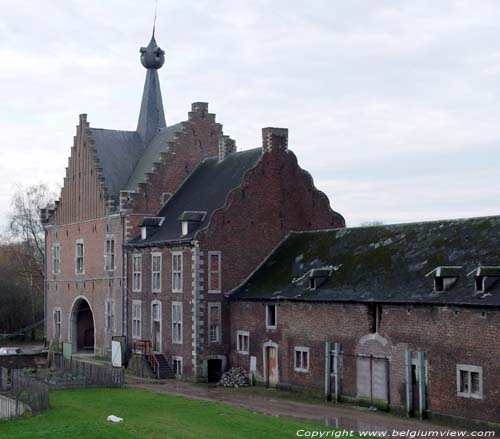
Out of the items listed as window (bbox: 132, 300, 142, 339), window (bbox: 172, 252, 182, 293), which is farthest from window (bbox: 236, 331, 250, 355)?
window (bbox: 132, 300, 142, 339)

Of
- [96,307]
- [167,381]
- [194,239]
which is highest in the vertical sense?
[194,239]

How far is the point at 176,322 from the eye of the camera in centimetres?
4928

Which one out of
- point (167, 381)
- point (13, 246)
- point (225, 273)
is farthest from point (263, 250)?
point (13, 246)

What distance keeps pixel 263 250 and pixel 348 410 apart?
14.3 metres

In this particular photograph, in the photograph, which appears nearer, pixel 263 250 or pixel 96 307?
pixel 263 250

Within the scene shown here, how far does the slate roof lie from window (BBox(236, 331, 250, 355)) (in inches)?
71.7

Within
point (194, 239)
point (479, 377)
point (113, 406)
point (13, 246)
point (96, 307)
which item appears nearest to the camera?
point (479, 377)

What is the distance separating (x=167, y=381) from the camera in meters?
47.7

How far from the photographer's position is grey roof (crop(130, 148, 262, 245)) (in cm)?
5006

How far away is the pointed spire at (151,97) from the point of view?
6331 cm

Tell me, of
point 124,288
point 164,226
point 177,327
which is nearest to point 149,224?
point 164,226

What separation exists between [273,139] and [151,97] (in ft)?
57.5

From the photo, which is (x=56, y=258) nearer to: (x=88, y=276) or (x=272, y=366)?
(x=88, y=276)

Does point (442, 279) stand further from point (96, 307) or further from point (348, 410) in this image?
point (96, 307)
